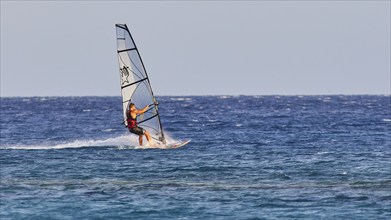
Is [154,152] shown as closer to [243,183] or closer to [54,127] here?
[243,183]

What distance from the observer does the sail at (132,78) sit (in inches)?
1866

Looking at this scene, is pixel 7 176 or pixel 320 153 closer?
pixel 7 176

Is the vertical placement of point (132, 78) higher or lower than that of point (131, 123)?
higher

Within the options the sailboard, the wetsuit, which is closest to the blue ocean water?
the wetsuit

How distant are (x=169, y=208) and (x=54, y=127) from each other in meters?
54.8

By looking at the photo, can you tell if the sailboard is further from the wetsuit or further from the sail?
the wetsuit

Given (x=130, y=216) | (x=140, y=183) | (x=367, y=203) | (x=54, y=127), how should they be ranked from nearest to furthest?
1. (x=130, y=216)
2. (x=367, y=203)
3. (x=140, y=183)
4. (x=54, y=127)

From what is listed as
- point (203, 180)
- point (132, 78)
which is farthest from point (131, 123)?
point (203, 180)

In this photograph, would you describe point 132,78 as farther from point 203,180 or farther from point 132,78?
point 203,180

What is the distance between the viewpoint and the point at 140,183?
34.1 m

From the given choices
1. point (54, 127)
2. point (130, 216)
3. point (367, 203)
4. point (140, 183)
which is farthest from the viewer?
point (54, 127)

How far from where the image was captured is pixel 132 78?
157 feet

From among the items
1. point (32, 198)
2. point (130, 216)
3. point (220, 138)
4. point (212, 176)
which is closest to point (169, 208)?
point (130, 216)

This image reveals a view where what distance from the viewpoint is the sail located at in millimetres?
47406
